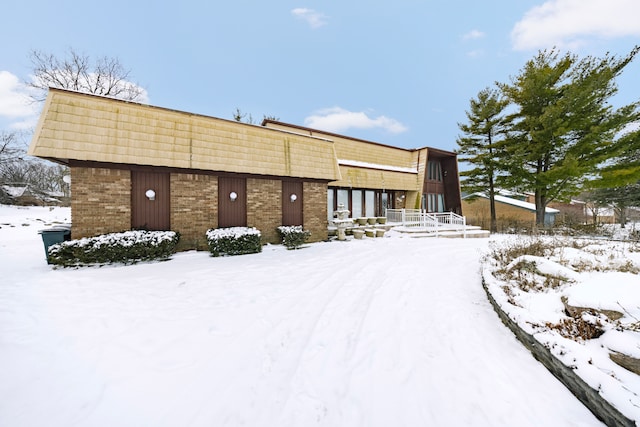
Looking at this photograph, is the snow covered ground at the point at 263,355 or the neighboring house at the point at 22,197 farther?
the neighboring house at the point at 22,197

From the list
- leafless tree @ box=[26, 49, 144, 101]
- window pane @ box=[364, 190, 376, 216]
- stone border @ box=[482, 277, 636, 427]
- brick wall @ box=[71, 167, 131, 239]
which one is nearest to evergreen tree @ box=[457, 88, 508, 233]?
window pane @ box=[364, 190, 376, 216]

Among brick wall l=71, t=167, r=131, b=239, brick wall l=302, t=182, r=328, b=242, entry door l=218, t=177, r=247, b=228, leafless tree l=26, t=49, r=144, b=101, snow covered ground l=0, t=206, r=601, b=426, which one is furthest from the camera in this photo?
leafless tree l=26, t=49, r=144, b=101

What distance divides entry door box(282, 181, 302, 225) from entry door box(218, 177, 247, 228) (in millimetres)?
1835

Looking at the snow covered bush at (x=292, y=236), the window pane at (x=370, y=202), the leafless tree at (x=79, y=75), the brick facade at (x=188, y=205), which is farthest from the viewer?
the leafless tree at (x=79, y=75)

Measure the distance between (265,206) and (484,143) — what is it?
763 inches

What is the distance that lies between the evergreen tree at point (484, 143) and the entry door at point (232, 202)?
18.6 metres

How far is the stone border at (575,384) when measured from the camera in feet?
6.96

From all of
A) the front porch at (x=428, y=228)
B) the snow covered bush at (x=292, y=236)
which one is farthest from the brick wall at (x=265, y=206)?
the front porch at (x=428, y=228)

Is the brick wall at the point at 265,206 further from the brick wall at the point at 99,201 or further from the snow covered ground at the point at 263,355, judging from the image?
the snow covered ground at the point at 263,355

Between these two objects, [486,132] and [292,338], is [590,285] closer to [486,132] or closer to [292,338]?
[292,338]

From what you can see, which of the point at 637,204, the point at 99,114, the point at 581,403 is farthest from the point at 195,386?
the point at 637,204

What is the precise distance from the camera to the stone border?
212cm

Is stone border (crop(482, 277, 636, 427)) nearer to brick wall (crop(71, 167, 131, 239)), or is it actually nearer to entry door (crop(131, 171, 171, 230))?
entry door (crop(131, 171, 171, 230))

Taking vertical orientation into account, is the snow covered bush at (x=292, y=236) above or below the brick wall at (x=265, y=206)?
below
